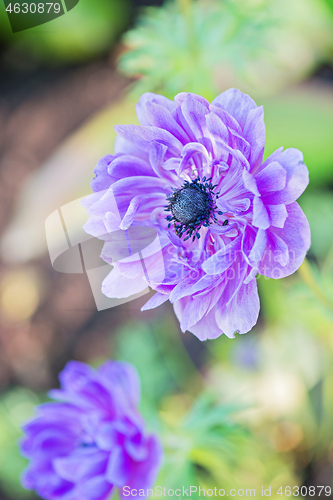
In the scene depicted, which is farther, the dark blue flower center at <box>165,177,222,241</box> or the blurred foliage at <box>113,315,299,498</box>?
the blurred foliage at <box>113,315,299,498</box>

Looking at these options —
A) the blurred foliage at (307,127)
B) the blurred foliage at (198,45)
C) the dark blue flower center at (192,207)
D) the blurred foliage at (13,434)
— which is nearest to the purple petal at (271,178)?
the dark blue flower center at (192,207)

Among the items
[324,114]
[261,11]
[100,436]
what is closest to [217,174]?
[100,436]

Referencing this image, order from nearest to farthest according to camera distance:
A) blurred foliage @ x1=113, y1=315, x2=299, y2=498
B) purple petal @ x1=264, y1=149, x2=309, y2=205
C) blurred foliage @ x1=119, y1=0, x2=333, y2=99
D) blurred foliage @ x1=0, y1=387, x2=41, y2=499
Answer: purple petal @ x1=264, y1=149, x2=309, y2=205
blurred foliage @ x1=113, y1=315, x2=299, y2=498
blurred foliage @ x1=119, y1=0, x2=333, y2=99
blurred foliage @ x1=0, y1=387, x2=41, y2=499

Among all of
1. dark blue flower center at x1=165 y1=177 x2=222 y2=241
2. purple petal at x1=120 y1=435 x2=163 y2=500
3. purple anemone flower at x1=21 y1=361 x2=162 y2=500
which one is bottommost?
purple petal at x1=120 y1=435 x2=163 y2=500

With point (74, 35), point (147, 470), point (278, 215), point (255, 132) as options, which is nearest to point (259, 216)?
point (278, 215)

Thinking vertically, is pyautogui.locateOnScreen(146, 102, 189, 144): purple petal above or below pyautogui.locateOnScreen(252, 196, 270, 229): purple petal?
above

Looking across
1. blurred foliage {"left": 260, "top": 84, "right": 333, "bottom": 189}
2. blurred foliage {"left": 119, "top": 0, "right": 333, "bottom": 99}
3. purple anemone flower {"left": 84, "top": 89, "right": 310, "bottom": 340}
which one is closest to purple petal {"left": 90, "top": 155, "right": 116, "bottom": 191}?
purple anemone flower {"left": 84, "top": 89, "right": 310, "bottom": 340}

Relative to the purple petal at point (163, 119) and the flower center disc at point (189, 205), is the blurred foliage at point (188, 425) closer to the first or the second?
the flower center disc at point (189, 205)

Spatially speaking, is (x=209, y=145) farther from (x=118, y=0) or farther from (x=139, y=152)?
(x=118, y=0)

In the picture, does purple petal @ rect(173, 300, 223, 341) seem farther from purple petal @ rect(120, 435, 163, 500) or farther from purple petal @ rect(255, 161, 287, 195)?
purple petal @ rect(120, 435, 163, 500)
